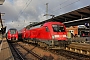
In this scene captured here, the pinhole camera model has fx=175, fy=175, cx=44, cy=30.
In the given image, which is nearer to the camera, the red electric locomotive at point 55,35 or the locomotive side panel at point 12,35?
the red electric locomotive at point 55,35

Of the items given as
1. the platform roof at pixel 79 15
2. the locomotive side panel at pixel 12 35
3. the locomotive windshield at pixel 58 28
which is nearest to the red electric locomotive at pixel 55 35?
the locomotive windshield at pixel 58 28

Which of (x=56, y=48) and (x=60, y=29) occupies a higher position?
(x=60, y=29)

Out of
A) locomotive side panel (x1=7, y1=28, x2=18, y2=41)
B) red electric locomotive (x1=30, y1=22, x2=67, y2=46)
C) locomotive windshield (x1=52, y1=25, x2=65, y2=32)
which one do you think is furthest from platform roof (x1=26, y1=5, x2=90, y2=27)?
locomotive side panel (x1=7, y1=28, x2=18, y2=41)

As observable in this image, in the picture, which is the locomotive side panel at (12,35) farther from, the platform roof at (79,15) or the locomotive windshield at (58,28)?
the locomotive windshield at (58,28)

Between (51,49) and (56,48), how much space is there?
1165 mm

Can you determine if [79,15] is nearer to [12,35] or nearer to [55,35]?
[55,35]

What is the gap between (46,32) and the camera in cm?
1827

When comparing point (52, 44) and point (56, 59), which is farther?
point (52, 44)

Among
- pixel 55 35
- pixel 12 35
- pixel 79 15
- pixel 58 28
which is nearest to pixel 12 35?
pixel 12 35

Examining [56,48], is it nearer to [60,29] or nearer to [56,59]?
[60,29]

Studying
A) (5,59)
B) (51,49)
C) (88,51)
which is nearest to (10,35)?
(51,49)

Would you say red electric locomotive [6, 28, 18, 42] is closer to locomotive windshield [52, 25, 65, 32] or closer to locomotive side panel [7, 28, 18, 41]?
locomotive side panel [7, 28, 18, 41]

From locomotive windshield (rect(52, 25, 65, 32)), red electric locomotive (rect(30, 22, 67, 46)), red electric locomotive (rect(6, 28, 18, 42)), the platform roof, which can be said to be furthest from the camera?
red electric locomotive (rect(6, 28, 18, 42))

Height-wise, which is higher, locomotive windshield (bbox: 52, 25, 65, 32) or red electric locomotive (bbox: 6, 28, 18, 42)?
locomotive windshield (bbox: 52, 25, 65, 32)
